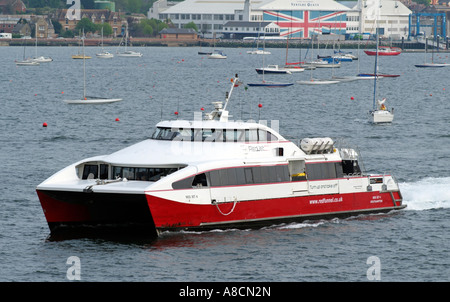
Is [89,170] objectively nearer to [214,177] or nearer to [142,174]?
[142,174]

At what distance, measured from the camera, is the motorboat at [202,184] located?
39.9m

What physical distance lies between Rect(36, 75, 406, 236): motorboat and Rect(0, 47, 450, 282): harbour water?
947 mm

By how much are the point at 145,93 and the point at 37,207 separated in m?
81.9

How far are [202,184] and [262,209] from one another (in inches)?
135

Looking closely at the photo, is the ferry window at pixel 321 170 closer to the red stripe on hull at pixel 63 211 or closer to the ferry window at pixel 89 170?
the ferry window at pixel 89 170

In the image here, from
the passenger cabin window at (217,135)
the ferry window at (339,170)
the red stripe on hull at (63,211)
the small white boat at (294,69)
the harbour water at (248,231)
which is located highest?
the passenger cabin window at (217,135)

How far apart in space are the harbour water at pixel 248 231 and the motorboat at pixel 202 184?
95 centimetres

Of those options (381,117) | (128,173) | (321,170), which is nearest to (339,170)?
(321,170)

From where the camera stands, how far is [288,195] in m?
43.2

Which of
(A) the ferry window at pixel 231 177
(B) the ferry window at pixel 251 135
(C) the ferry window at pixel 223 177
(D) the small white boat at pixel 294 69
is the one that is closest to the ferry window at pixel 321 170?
(B) the ferry window at pixel 251 135

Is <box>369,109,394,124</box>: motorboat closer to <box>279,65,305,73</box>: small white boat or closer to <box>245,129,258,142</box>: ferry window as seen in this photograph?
<box>245,129,258,142</box>: ferry window
